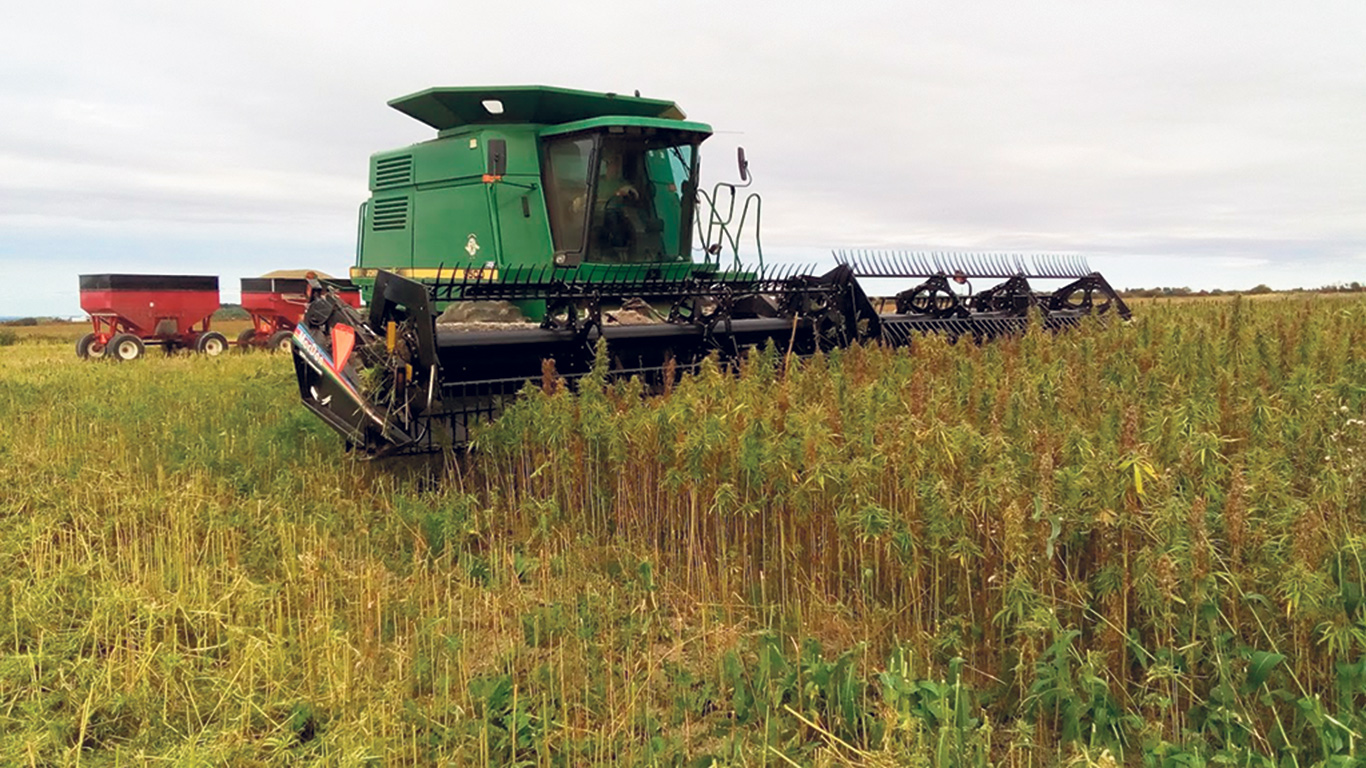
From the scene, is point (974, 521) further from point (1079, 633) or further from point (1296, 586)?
point (1296, 586)

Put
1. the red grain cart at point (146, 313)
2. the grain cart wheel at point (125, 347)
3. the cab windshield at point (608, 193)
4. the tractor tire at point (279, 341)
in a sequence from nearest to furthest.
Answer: the cab windshield at point (608, 193), the grain cart wheel at point (125, 347), the red grain cart at point (146, 313), the tractor tire at point (279, 341)

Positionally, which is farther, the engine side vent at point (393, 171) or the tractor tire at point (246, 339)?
the tractor tire at point (246, 339)

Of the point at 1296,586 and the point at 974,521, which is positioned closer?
the point at 1296,586

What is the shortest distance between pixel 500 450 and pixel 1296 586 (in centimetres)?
359

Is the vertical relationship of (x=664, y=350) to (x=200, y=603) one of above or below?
above

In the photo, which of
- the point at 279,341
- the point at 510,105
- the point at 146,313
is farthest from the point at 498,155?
the point at 146,313

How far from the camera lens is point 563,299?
535 centimetres

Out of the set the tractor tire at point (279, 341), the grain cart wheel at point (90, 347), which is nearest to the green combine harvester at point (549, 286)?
the tractor tire at point (279, 341)

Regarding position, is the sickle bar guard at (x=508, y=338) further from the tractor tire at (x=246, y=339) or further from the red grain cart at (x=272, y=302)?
the tractor tire at (x=246, y=339)

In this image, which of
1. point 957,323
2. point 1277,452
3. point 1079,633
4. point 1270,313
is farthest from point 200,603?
point 1270,313

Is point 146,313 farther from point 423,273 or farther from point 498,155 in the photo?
point 498,155

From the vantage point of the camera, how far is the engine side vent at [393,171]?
309 inches

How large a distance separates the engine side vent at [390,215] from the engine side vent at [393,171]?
0.14 meters

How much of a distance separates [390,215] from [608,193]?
2274mm
